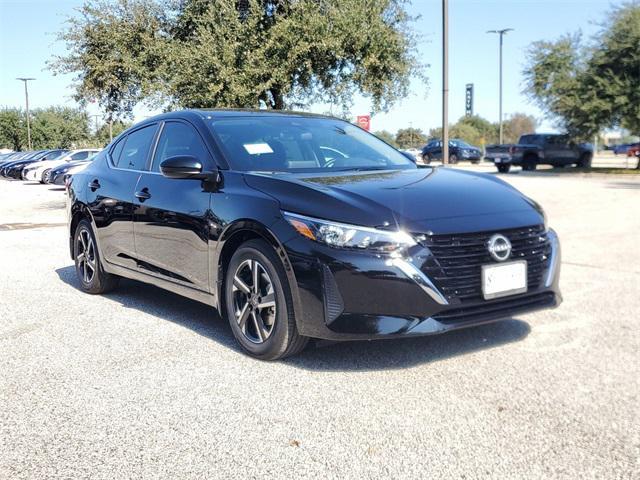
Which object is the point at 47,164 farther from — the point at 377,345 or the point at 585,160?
the point at 377,345

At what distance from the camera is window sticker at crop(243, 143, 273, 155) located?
15.7 ft

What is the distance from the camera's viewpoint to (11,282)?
23.1ft

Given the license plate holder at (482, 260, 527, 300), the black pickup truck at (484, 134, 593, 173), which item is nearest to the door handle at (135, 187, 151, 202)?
the license plate holder at (482, 260, 527, 300)

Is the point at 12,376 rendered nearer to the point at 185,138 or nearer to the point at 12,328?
the point at 12,328

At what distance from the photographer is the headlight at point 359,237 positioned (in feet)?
12.2

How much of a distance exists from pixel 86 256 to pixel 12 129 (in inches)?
3362

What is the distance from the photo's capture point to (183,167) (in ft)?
14.9

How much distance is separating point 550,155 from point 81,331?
102 ft

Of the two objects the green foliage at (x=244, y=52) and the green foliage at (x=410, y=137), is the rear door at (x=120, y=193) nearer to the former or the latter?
the green foliage at (x=244, y=52)

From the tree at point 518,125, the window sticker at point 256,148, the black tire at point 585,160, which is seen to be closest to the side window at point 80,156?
the black tire at point 585,160

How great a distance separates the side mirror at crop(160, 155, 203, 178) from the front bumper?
1094mm

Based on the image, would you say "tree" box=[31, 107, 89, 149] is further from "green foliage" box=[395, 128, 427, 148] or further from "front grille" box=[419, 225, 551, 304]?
"front grille" box=[419, 225, 551, 304]

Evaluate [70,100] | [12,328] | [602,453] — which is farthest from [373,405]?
[70,100]

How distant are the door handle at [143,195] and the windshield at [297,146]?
2.54 feet
